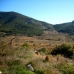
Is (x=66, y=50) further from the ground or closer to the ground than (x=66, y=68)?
further from the ground

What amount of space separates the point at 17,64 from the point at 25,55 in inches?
98.0

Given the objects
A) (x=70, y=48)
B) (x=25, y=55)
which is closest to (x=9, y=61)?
(x=25, y=55)

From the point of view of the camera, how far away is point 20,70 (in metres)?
10.6

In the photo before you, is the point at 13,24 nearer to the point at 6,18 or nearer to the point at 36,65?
the point at 6,18

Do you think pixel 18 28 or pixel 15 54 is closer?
pixel 15 54

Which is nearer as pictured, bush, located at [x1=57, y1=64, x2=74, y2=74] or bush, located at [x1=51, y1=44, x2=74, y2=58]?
bush, located at [x1=57, y1=64, x2=74, y2=74]

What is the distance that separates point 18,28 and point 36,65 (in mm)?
120340

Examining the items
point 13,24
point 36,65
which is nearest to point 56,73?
A: point 36,65

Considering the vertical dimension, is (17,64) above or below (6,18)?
below

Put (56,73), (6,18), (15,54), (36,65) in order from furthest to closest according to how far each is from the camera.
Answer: (6,18)
(15,54)
(36,65)
(56,73)

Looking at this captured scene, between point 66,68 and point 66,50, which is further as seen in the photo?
point 66,50

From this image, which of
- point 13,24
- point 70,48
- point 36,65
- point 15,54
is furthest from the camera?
point 13,24

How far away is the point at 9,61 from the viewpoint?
39.0 ft

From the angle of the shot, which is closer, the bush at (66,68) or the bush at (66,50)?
the bush at (66,68)
